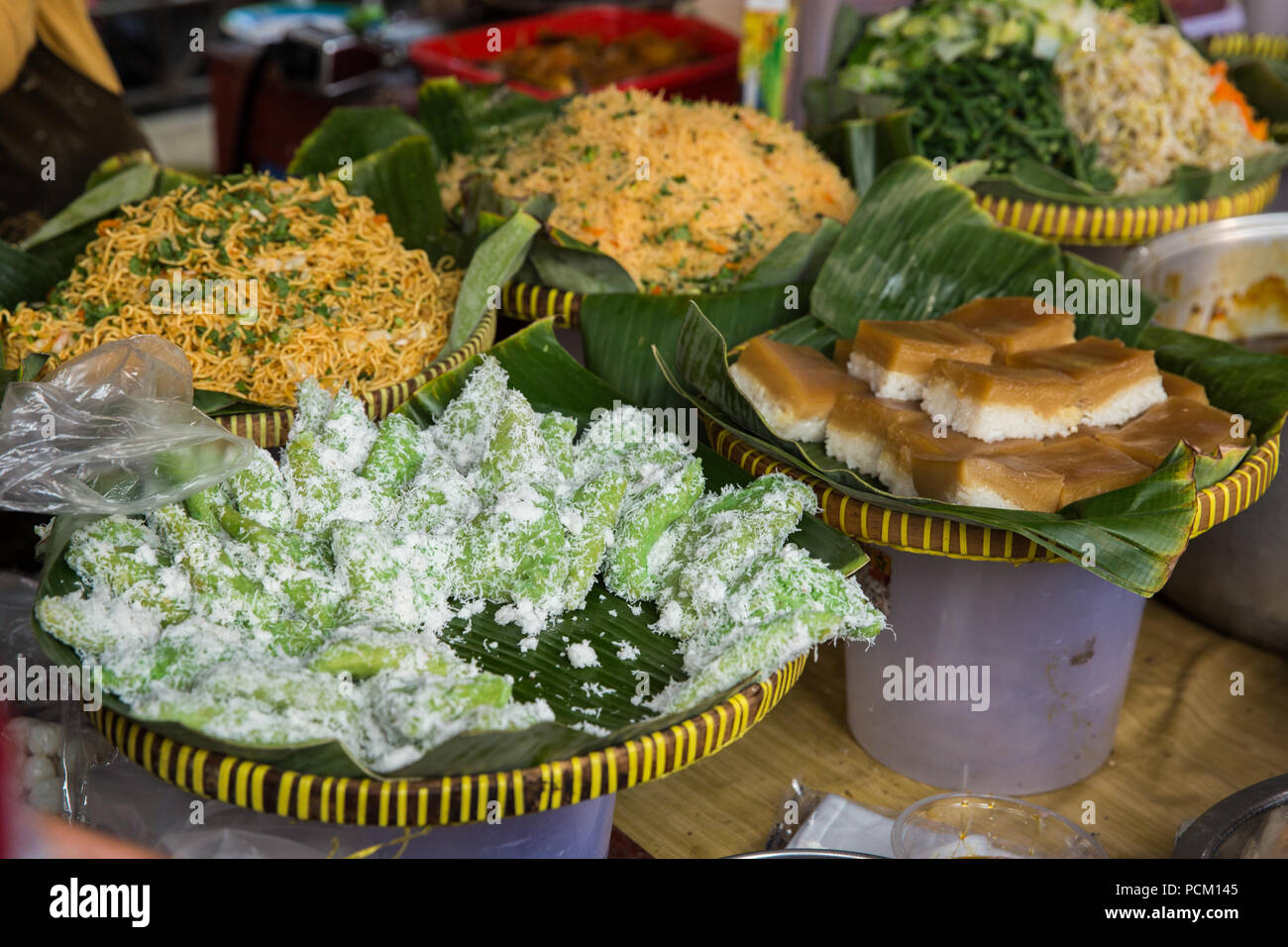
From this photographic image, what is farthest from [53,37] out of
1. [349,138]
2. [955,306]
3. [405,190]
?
[955,306]

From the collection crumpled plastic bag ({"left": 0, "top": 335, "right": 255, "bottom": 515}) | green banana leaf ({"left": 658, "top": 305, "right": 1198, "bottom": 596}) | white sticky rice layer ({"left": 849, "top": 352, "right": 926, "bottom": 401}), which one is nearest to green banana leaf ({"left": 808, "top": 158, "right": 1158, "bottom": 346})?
white sticky rice layer ({"left": 849, "top": 352, "right": 926, "bottom": 401})

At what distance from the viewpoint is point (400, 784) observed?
118 centimetres

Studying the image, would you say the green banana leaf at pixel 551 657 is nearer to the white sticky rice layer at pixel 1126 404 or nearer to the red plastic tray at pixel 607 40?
the white sticky rice layer at pixel 1126 404

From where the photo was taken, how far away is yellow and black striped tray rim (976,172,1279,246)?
2.61m

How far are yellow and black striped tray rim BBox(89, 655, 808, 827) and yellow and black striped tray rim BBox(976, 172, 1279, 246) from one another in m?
1.79

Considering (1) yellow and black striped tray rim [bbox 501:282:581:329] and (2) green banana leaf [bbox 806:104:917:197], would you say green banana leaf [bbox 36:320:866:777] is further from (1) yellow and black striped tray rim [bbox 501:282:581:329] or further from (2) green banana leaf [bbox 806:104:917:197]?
(2) green banana leaf [bbox 806:104:917:197]

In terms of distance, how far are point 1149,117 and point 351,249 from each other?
6.58 feet

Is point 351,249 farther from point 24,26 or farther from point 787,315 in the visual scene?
point 24,26

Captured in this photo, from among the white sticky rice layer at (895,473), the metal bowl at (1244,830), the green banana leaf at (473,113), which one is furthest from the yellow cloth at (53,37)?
the metal bowl at (1244,830)

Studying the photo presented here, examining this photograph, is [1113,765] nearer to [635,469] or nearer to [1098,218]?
[635,469]

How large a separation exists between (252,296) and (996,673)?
1.39 m

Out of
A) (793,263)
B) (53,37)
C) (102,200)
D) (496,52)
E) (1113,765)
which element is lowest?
(1113,765)

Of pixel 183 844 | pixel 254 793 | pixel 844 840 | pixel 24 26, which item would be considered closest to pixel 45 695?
pixel 183 844

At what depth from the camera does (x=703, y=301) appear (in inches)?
87.0
